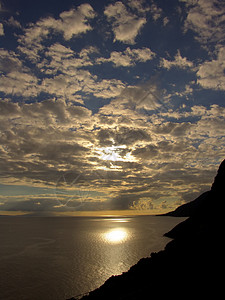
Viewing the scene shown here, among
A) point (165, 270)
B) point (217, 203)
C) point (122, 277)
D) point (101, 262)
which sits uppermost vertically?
point (217, 203)

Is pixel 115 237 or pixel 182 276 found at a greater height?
pixel 182 276

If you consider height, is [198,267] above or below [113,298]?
above

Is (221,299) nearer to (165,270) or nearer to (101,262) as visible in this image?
(165,270)

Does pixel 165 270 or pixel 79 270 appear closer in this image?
pixel 165 270

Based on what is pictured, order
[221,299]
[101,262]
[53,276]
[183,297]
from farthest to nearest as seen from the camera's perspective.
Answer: [101,262] < [53,276] < [183,297] < [221,299]

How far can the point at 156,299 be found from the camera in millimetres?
17906

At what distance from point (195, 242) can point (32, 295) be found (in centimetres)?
2510

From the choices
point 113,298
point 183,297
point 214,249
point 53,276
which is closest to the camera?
point 183,297

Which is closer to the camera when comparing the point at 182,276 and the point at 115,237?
the point at 182,276

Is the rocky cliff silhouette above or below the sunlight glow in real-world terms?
above

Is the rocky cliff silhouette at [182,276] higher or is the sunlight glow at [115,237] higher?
the rocky cliff silhouette at [182,276]

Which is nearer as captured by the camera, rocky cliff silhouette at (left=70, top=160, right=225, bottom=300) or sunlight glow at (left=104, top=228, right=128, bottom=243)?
rocky cliff silhouette at (left=70, top=160, right=225, bottom=300)

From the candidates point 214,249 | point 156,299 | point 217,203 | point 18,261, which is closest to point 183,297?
point 156,299

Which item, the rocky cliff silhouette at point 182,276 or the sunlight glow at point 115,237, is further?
the sunlight glow at point 115,237
